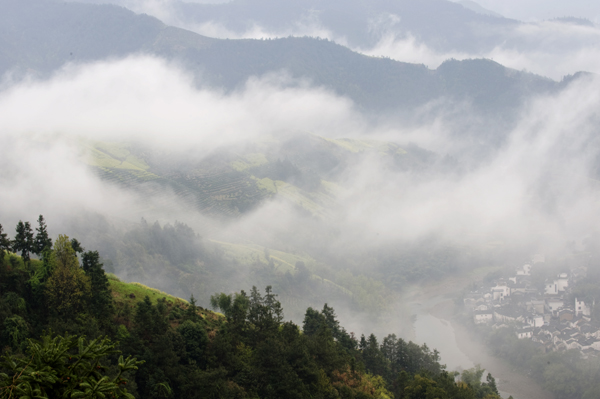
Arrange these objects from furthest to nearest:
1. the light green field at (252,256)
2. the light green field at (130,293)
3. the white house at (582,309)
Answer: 1. the light green field at (252,256)
2. the white house at (582,309)
3. the light green field at (130,293)

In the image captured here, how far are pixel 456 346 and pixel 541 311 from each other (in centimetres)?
3366

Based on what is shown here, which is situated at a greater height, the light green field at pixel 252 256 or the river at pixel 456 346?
the light green field at pixel 252 256

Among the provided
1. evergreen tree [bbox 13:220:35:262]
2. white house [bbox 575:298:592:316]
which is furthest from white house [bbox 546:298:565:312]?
evergreen tree [bbox 13:220:35:262]

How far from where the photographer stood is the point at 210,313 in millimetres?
58219

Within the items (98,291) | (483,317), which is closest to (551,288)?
(483,317)

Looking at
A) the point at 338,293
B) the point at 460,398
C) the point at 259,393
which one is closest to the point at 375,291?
the point at 338,293

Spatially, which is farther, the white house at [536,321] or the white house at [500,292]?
the white house at [500,292]

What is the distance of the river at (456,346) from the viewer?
114 meters

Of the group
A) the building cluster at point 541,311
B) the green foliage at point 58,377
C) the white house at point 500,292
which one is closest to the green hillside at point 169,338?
the green foliage at point 58,377

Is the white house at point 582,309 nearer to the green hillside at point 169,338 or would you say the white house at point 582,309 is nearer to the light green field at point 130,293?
the green hillside at point 169,338

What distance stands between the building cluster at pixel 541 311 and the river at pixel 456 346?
8.82 meters

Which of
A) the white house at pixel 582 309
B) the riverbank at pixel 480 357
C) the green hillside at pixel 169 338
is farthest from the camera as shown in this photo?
the white house at pixel 582 309

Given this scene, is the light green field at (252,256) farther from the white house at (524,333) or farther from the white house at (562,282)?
the white house at (562,282)

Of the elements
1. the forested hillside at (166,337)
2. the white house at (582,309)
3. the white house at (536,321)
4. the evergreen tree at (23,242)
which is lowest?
the forested hillside at (166,337)
